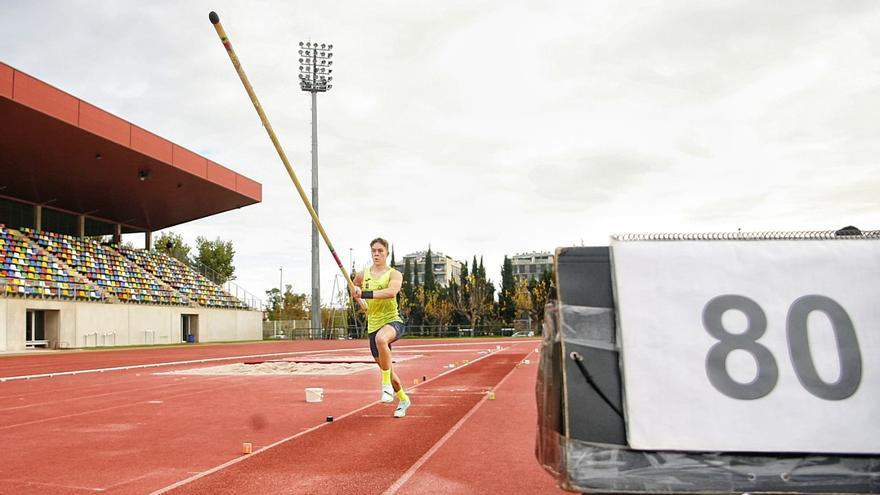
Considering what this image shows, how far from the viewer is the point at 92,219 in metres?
45.8

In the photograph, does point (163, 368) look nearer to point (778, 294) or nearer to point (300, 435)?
point (300, 435)

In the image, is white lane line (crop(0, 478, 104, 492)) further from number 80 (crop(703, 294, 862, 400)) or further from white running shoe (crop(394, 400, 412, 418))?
number 80 (crop(703, 294, 862, 400))

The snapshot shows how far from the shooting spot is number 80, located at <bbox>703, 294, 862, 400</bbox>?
3037mm

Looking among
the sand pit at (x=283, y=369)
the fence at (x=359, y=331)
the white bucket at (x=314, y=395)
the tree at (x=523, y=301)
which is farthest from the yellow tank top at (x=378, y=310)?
the tree at (x=523, y=301)

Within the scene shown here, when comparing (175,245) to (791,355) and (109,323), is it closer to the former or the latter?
(109,323)

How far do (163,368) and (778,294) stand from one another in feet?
60.3

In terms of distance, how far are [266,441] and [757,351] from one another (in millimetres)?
4963

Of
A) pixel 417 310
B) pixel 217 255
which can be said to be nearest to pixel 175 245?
pixel 217 255

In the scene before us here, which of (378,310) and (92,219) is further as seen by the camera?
(92,219)

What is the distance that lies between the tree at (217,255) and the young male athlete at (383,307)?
81274 mm

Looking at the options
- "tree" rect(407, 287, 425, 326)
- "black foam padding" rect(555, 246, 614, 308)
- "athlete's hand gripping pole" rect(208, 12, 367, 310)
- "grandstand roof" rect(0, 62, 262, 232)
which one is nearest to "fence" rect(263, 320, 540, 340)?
"tree" rect(407, 287, 425, 326)

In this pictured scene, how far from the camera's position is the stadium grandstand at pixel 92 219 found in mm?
28734

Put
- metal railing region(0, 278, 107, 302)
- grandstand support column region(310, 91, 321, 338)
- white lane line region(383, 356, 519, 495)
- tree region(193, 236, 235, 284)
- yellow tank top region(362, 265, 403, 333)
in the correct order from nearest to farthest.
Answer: white lane line region(383, 356, 519, 495)
yellow tank top region(362, 265, 403, 333)
metal railing region(0, 278, 107, 302)
grandstand support column region(310, 91, 321, 338)
tree region(193, 236, 235, 284)

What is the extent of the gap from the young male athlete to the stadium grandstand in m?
22.1
